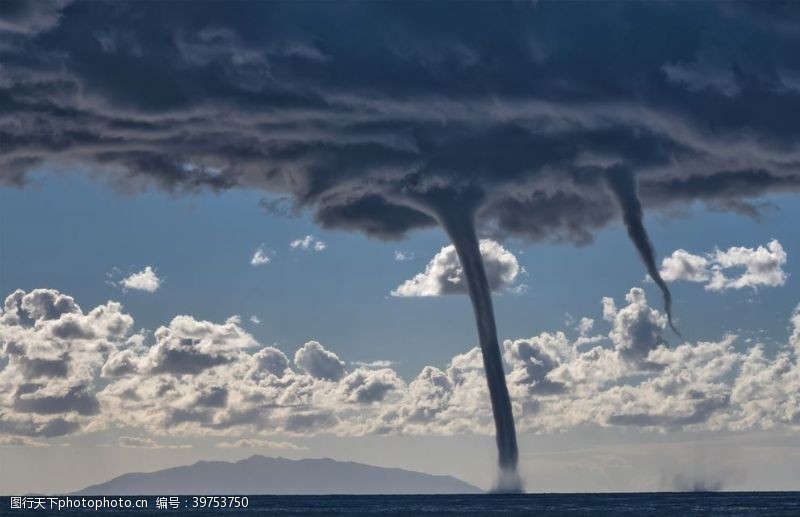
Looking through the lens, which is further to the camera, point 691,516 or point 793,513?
point 691,516

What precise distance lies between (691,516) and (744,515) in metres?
9.08

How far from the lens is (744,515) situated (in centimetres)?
19688

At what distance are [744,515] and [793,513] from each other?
11.9 metres

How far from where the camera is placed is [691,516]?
199125 millimetres

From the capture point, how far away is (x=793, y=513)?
186m

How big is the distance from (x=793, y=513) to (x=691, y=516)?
19.0 m
